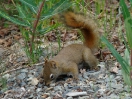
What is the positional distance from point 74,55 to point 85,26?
36cm

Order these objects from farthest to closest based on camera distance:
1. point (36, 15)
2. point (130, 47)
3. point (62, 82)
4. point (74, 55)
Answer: point (74, 55)
point (36, 15)
point (62, 82)
point (130, 47)

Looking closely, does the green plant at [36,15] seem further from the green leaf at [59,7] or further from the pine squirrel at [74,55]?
the pine squirrel at [74,55]

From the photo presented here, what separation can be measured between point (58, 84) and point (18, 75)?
554mm

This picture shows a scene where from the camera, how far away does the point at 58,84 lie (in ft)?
13.1

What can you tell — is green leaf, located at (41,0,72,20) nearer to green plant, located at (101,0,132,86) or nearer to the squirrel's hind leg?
the squirrel's hind leg

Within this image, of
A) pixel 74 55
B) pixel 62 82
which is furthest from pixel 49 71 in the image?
pixel 74 55

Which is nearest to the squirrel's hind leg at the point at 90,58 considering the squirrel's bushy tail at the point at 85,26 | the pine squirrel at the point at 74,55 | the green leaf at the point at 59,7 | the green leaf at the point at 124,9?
the pine squirrel at the point at 74,55

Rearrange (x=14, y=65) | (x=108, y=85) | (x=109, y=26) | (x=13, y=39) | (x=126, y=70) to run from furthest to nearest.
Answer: (x=13, y=39), (x=109, y=26), (x=14, y=65), (x=108, y=85), (x=126, y=70)

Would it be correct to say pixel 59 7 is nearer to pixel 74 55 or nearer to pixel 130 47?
pixel 74 55

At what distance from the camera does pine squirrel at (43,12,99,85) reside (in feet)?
13.6

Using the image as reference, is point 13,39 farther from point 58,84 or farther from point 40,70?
point 58,84

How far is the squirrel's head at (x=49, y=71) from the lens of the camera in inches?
160

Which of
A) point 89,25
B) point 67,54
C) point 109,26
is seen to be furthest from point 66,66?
point 109,26

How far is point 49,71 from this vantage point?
4129 mm
